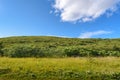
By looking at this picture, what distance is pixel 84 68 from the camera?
922 inches

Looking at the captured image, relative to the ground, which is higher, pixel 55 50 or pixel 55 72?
pixel 55 50

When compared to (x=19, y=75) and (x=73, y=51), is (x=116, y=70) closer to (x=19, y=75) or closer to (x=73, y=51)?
(x=19, y=75)

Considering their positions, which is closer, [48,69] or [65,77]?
[65,77]

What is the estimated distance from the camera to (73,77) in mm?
20984

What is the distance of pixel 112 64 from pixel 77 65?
11.7 feet

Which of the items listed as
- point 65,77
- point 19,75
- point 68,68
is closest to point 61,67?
point 68,68

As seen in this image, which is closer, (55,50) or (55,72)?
(55,72)

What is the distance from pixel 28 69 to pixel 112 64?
824cm

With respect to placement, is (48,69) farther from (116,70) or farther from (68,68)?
(116,70)

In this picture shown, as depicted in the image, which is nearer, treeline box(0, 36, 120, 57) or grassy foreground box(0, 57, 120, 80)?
grassy foreground box(0, 57, 120, 80)

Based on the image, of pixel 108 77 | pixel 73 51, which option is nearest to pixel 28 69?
pixel 108 77

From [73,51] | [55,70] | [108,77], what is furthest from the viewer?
[73,51]

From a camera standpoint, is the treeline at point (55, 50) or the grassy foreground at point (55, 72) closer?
the grassy foreground at point (55, 72)

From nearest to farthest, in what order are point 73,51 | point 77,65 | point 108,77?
point 108,77, point 77,65, point 73,51
